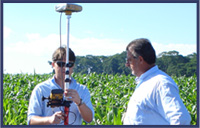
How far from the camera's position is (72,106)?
2980mm

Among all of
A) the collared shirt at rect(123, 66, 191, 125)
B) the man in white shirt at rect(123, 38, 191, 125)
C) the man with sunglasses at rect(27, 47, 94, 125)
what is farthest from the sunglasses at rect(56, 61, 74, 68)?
the collared shirt at rect(123, 66, 191, 125)

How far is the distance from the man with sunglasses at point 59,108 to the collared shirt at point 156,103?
1.19 feet

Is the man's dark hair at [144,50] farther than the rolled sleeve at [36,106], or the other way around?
the rolled sleeve at [36,106]

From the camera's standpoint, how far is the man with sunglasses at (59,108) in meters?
2.84

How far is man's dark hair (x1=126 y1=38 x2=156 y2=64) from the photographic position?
2758 mm

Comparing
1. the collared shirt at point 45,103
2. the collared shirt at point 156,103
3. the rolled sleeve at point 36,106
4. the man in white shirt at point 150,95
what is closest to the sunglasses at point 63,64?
the collared shirt at point 45,103

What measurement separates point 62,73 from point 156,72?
731 mm

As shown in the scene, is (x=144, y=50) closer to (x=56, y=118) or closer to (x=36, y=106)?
(x=56, y=118)

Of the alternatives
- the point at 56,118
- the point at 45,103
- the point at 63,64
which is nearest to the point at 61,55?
the point at 63,64

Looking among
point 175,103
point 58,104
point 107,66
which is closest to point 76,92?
point 58,104

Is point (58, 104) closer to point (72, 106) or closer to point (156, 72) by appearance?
point (72, 106)

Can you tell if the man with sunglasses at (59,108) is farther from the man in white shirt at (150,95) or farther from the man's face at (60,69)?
the man in white shirt at (150,95)

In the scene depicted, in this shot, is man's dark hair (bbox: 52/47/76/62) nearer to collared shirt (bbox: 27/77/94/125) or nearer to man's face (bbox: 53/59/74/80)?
man's face (bbox: 53/59/74/80)

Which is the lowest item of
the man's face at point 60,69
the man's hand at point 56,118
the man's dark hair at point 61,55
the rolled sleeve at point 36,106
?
the man's hand at point 56,118
